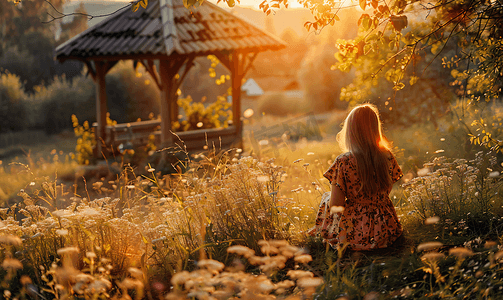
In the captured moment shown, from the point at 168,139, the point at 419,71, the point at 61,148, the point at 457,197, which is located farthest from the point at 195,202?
the point at 61,148

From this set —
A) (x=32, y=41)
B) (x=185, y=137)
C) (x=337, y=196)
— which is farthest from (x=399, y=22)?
(x=32, y=41)

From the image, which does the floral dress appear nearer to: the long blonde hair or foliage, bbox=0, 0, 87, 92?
the long blonde hair

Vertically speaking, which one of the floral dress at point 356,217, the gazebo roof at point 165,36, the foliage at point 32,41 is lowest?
the floral dress at point 356,217

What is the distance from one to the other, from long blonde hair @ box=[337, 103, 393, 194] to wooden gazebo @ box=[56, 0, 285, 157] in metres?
5.70

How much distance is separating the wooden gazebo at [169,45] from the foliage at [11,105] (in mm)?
12197

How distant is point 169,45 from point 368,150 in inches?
238

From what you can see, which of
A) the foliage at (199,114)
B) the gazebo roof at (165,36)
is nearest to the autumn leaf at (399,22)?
the gazebo roof at (165,36)

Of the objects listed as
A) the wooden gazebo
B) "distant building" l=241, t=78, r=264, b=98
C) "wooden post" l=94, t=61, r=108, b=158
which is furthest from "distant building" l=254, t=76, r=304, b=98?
"wooden post" l=94, t=61, r=108, b=158

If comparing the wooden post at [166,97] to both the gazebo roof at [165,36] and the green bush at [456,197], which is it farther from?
the green bush at [456,197]

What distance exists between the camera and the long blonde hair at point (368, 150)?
3.27m

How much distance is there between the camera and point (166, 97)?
29.3ft

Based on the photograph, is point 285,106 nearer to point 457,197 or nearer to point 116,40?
point 116,40

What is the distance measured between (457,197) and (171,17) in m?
7.36

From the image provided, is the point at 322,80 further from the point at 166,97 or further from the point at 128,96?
the point at 166,97
